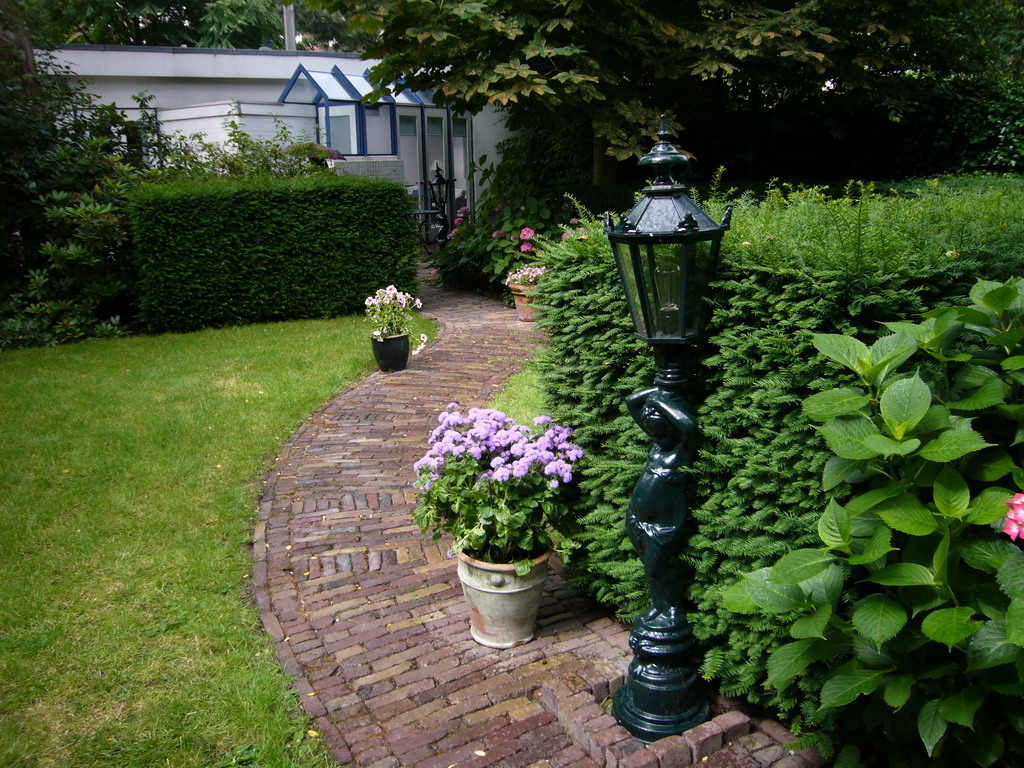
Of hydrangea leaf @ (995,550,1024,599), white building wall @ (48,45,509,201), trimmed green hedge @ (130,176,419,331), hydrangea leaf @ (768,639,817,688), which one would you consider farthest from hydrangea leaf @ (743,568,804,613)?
white building wall @ (48,45,509,201)

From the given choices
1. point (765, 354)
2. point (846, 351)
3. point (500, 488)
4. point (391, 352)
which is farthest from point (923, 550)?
point (391, 352)

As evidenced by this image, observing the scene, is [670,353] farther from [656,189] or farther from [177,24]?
[177,24]

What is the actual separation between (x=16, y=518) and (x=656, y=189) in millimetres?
4470

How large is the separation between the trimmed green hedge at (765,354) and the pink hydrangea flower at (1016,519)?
2.10 feet

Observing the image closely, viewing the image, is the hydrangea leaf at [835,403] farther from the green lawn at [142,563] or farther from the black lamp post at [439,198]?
the black lamp post at [439,198]

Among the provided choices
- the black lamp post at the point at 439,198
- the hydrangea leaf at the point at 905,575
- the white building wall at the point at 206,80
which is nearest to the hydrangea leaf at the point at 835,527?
the hydrangea leaf at the point at 905,575

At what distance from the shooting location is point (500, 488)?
11.8 feet

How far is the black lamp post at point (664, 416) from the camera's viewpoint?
9.23 feet

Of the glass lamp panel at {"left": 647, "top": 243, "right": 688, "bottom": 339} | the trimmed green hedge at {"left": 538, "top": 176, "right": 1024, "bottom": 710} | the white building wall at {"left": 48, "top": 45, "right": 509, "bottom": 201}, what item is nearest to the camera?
the trimmed green hedge at {"left": 538, "top": 176, "right": 1024, "bottom": 710}

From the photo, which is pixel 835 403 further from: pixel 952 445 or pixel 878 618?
pixel 878 618

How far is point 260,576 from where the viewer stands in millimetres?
4348

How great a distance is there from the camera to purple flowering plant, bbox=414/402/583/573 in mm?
3523

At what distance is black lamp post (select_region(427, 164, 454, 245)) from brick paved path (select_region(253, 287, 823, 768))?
12614 millimetres

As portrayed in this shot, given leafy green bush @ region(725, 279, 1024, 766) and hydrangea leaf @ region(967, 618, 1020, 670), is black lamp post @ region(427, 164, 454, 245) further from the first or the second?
hydrangea leaf @ region(967, 618, 1020, 670)
